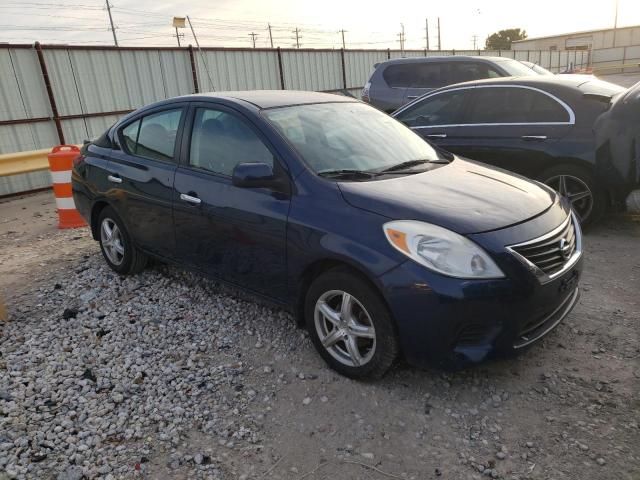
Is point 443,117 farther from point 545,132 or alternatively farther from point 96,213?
point 96,213

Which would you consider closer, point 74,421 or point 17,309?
point 74,421

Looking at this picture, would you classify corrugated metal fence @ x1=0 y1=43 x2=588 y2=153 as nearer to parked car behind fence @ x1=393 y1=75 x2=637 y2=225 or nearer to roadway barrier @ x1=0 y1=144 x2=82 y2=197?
roadway barrier @ x1=0 y1=144 x2=82 y2=197

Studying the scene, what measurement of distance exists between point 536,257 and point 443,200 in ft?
1.96

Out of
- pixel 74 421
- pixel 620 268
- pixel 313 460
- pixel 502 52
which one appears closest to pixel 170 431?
pixel 74 421

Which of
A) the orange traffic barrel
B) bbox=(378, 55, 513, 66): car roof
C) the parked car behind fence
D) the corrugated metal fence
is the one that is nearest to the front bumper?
the parked car behind fence

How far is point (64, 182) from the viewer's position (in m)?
6.66

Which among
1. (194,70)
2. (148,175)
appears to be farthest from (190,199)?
(194,70)

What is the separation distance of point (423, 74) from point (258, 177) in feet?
25.7

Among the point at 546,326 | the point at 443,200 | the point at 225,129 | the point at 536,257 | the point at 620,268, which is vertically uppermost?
the point at 225,129

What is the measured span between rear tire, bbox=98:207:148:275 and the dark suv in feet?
22.0

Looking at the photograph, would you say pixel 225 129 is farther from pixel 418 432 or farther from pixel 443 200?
pixel 418 432

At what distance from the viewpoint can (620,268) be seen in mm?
4562

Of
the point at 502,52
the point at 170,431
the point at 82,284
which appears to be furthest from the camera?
the point at 502,52

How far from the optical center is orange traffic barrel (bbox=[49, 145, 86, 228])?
664cm
